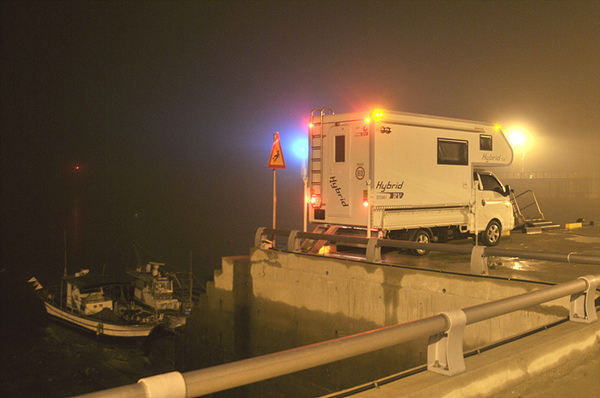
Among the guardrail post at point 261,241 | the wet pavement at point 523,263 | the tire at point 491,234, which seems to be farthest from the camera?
the tire at point 491,234

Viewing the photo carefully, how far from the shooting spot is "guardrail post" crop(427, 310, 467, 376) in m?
3.66

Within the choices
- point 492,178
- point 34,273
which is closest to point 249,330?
point 492,178

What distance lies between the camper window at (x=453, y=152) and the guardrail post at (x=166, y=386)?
38.5 ft

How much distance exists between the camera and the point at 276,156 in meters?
12.2

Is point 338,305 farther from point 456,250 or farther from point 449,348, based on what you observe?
point 449,348

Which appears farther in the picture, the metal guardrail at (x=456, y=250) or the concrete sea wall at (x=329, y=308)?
the concrete sea wall at (x=329, y=308)

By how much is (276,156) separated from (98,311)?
2999cm

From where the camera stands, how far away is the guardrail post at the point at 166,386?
229 centimetres

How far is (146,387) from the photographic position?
2.29 meters

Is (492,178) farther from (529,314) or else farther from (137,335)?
(137,335)

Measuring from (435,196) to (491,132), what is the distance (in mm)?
2939

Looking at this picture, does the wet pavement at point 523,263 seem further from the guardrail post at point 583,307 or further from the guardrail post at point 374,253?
the guardrail post at point 583,307

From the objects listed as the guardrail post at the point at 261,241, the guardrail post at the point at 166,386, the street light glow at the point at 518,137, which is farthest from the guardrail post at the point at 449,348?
the street light glow at the point at 518,137

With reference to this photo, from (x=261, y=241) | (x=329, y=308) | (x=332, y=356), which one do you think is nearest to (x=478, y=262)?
(x=329, y=308)
